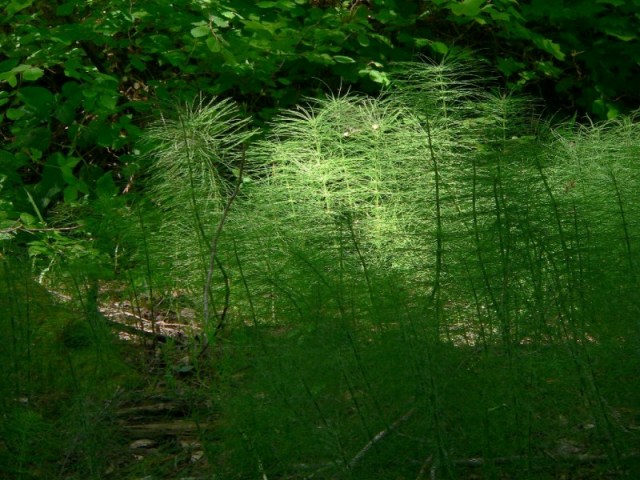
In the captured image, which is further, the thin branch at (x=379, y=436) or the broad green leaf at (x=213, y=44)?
the broad green leaf at (x=213, y=44)

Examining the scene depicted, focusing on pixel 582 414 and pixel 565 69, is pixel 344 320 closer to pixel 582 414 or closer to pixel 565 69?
pixel 582 414

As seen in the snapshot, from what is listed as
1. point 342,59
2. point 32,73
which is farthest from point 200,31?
point 342,59

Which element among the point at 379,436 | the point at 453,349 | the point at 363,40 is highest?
the point at 363,40

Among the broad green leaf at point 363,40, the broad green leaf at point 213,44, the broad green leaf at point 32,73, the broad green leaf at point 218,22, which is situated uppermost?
the broad green leaf at point 363,40

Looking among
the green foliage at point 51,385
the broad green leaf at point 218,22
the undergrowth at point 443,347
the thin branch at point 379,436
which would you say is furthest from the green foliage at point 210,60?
the thin branch at point 379,436

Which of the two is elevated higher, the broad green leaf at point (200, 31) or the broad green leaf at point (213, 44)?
the broad green leaf at point (200, 31)

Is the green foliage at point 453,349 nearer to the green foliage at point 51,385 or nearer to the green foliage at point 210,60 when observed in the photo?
the green foliage at point 51,385

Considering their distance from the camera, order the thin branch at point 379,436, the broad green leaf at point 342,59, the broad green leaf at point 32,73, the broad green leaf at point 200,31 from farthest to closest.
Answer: the broad green leaf at point 342,59, the broad green leaf at point 200,31, the broad green leaf at point 32,73, the thin branch at point 379,436

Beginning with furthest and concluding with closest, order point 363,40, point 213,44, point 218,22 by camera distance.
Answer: point 363,40, point 218,22, point 213,44

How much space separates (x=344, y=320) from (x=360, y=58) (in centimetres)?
372

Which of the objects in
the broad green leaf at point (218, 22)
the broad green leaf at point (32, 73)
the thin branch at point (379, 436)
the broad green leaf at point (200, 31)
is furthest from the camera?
the broad green leaf at point (218, 22)

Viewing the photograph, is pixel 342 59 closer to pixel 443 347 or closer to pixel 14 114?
pixel 14 114

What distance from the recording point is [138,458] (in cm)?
259

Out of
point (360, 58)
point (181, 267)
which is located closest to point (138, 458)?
point (181, 267)
